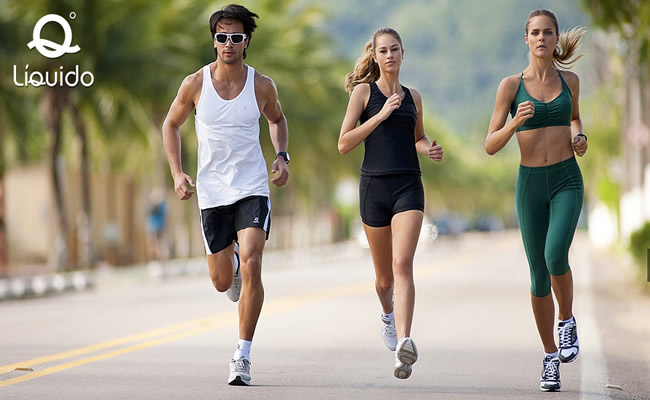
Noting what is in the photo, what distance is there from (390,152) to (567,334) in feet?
5.30

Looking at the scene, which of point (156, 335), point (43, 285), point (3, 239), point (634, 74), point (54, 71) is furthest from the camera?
point (634, 74)

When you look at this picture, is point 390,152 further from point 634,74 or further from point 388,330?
point 634,74

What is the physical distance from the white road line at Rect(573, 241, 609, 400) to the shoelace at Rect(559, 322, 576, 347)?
33 cm

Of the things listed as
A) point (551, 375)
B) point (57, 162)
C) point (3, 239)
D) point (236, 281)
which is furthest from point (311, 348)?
point (3, 239)

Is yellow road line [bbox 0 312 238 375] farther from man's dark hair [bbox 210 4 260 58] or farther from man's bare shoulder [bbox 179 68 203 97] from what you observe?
man's dark hair [bbox 210 4 260 58]

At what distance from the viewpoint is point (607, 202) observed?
55.3m

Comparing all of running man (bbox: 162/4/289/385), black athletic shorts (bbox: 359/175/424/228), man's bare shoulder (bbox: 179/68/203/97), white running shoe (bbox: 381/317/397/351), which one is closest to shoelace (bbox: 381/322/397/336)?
white running shoe (bbox: 381/317/397/351)

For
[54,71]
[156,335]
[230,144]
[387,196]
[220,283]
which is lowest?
[156,335]

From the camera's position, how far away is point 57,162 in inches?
1262

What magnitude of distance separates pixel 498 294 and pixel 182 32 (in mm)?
18681

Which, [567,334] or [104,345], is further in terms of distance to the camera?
[104,345]

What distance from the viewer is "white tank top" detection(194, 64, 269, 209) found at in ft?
28.8

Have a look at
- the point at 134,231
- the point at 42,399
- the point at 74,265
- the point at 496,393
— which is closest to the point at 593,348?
the point at 496,393

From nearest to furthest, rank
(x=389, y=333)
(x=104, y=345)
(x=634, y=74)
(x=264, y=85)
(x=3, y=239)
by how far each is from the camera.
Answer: (x=264, y=85)
(x=389, y=333)
(x=104, y=345)
(x=3, y=239)
(x=634, y=74)
